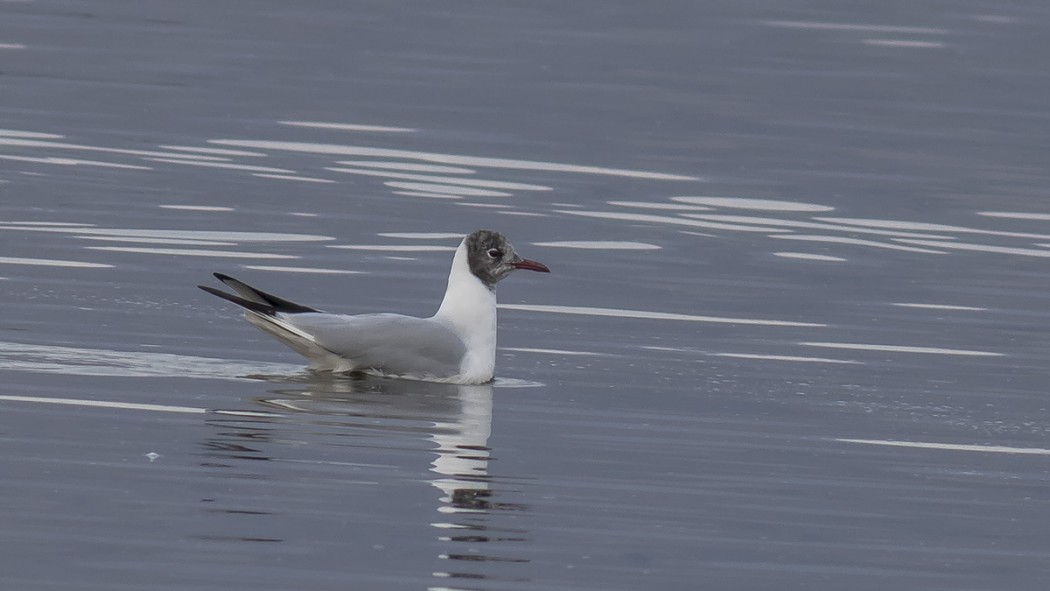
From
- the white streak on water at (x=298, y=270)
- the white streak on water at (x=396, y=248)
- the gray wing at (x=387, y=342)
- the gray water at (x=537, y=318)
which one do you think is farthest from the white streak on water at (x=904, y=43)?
the gray wing at (x=387, y=342)

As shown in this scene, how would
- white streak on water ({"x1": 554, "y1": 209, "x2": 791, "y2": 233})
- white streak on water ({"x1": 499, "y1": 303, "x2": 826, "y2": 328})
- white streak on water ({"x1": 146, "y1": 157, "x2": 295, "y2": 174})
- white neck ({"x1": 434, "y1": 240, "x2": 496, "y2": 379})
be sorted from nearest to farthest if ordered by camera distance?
white neck ({"x1": 434, "y1": 240, "x2": 496, "y2": 379}), white streak on water ({"x1": 499, "y1": 303, "x2": 826, "y2": 328}), white streak on water ({"x1": 554, "y1": 209, "x2": 791, "y2": 233}), white streak on water ({"x1": 146, "y1": 157, "x2": 295, "y2": 174})

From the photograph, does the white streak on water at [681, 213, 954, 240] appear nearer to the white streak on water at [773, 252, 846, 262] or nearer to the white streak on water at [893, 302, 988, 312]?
the white streak on water at [773, 252, 846, 262]

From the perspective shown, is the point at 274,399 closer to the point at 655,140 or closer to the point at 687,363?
the point at 687,363

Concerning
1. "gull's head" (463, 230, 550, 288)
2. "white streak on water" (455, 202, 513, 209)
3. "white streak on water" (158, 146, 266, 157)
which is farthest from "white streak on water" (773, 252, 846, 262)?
"white streak on water" (158, 146, 266, 157)

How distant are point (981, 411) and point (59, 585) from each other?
679 cm

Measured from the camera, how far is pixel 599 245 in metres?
21.3

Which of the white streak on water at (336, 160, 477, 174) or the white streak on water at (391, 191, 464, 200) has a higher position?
the white streak on water at (336, 160, 477, 174)

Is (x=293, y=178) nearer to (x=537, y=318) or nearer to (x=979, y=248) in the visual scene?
(x=979, y=248)

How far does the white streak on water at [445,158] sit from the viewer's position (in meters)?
26.6

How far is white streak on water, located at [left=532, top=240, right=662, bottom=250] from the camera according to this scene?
21181 millimetres

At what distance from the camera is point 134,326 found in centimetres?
1577

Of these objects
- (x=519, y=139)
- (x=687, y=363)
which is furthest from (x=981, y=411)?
(x=519, y=139)

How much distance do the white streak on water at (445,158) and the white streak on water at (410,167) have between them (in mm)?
491

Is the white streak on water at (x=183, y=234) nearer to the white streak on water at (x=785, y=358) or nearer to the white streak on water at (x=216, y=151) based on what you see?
the white streak on water at (x=785, y=358)
